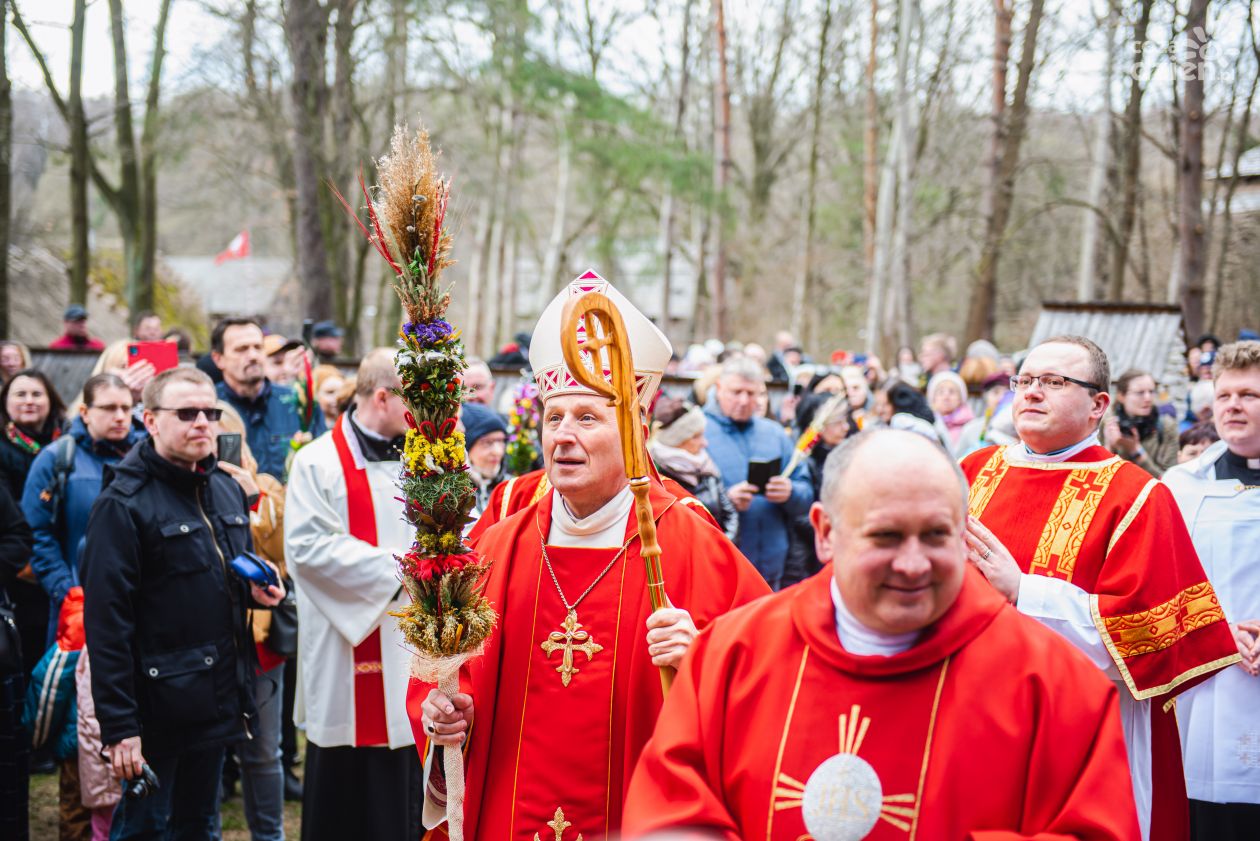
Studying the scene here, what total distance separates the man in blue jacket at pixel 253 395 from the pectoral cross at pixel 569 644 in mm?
3872

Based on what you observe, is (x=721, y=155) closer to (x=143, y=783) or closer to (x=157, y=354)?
(x=157, y=354)

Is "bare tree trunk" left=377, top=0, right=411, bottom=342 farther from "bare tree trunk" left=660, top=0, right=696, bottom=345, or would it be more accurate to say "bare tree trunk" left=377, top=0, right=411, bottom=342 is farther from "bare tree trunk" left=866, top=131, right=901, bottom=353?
"bare tree trunk" left=866, top=131, right=901, bottom=353

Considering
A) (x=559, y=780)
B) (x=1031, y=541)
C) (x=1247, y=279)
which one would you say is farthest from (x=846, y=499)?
(x=1247, y=279)

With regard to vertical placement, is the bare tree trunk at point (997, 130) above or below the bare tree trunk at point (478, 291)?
above

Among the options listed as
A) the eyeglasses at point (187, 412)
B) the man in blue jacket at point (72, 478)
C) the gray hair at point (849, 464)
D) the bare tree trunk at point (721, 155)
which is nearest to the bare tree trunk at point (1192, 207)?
the bare tree trunk at point (721, 155)

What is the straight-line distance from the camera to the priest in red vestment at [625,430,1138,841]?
226cm

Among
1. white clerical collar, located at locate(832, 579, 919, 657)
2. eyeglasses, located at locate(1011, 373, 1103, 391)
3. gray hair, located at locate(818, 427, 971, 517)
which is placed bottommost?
white clerical collar, located at locate(832, 579, 919, 657)

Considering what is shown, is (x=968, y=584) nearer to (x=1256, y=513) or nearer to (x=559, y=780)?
(x=559, y=780)

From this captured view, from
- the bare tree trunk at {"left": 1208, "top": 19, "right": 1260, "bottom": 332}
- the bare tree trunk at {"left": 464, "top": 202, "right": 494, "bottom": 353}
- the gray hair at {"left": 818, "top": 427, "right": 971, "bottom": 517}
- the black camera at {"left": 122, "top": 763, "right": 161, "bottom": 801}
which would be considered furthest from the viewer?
the bare tree trunk at {"left": 464, "top": 202, "right": 494, "bottom": 353}

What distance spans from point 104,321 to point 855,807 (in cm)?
4060

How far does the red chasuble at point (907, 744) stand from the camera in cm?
225

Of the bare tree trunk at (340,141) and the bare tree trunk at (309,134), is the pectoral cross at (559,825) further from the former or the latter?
the bare tree trunk at (309,134)

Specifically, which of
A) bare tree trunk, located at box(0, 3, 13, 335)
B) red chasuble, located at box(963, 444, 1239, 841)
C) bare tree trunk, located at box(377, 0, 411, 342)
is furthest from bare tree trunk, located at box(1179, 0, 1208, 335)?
bare tree trunk, located at box(0, 3, 13, 335)

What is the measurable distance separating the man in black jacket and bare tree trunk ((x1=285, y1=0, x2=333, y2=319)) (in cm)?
1215
